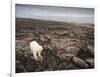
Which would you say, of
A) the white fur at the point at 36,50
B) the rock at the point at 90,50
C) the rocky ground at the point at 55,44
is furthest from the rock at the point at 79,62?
the white fur at the point at 36,50

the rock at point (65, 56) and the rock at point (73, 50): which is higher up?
the rock at point (73, 50)

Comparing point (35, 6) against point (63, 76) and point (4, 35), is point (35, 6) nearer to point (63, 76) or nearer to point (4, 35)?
point (4, 35)

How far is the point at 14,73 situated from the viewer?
204 centimetres

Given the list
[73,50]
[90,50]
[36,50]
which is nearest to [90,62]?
[90,50]

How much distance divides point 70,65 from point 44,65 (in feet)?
1.02

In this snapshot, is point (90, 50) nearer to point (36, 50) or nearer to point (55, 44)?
point (55, 44)

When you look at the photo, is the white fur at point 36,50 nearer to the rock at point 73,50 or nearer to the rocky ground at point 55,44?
the rocky ground at point 55,44

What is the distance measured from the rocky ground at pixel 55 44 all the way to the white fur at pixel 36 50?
0.04m

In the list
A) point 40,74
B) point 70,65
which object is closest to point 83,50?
point 70,65

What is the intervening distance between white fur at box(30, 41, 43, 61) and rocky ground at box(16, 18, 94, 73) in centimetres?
4

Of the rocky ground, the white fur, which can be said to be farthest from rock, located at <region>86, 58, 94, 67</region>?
the white fur

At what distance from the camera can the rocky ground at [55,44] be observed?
209cm

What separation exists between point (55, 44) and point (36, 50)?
231mm

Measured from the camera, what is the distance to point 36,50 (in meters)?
2.13
